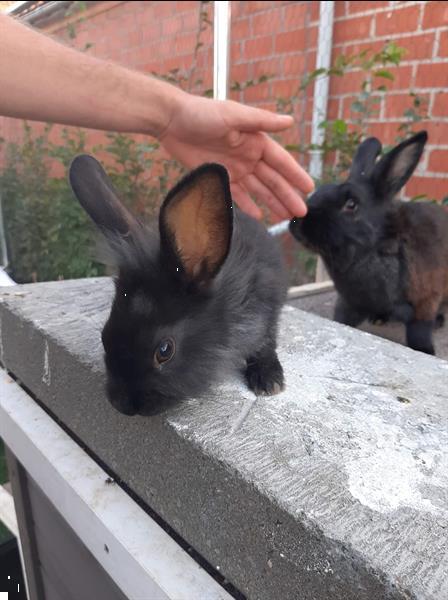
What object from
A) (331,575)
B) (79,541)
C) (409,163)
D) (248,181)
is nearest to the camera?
(331,575)

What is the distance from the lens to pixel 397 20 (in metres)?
2.65

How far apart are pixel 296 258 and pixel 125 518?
230 cm

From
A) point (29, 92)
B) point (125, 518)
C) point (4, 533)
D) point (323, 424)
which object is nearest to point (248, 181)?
point (29, 92)

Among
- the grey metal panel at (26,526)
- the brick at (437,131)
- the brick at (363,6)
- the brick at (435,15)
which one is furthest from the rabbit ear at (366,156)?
the grey metal panel at (26,526)

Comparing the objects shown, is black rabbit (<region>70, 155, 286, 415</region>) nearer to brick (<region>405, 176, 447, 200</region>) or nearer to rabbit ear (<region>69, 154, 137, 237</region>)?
rabbit ear (<region>69, 154, 137, 237</region>)

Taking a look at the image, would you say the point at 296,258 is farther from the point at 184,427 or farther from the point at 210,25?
the point at 184,427

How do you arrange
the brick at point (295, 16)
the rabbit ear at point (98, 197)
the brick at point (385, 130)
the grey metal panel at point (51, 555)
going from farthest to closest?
1. the brick at point (295, 16)
2. the brick at point (385, 130)
3. the grey metal panel at point (51, 555)
4. the rabbit ear at point (98, 197)

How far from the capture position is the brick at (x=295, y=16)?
3.08 metres

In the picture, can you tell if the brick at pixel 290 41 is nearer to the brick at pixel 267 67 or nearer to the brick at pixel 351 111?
the brick at pixel 267 67

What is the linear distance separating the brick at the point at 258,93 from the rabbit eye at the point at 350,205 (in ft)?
5.62

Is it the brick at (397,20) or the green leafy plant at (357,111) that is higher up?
the brick at (397,20)

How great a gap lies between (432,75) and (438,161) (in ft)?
1.38

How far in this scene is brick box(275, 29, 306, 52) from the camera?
123 inches

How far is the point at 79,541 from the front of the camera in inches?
44.9
